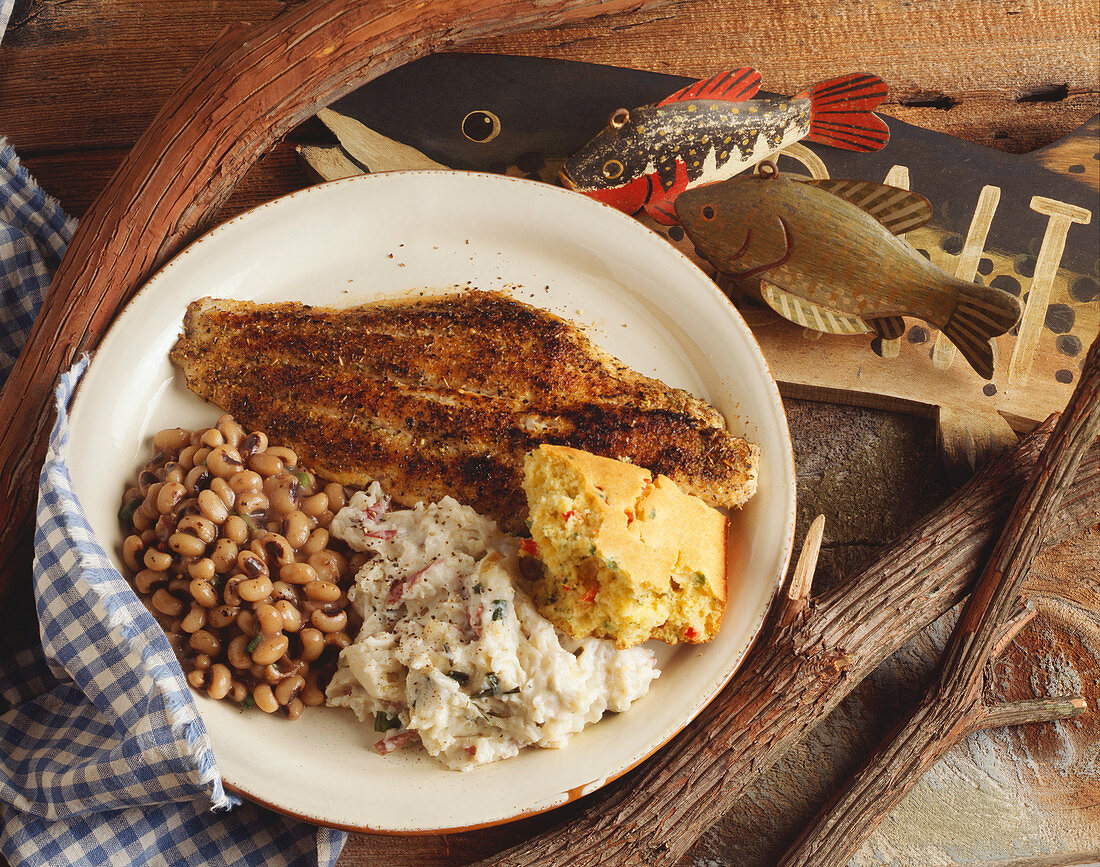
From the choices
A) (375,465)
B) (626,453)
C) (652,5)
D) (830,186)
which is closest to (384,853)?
(375,465)

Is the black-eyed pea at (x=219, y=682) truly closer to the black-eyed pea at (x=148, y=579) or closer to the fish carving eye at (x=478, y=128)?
the black-eyed pea at (x=148, y=579)

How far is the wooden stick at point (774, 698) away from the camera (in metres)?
3.07

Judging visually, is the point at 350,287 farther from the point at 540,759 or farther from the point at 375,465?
the point at 540,759

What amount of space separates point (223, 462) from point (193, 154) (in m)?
1.40

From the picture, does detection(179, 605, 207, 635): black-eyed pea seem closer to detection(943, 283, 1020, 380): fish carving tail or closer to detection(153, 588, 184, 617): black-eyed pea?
detection(153, 588, 184, 617): black-eyed pea

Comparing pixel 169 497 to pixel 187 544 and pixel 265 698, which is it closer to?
pixel 187 544

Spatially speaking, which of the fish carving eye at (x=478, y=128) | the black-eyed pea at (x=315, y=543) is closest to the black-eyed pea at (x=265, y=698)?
the black-eyed pea at (x=315, y=543)

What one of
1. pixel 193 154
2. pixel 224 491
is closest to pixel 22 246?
pixel 193 154

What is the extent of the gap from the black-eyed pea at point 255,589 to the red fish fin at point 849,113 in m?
3.30

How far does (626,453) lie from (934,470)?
5.54ft

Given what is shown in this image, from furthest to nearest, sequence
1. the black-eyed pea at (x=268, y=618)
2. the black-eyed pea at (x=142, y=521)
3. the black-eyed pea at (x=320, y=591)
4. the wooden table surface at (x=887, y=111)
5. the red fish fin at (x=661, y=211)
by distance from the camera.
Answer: the red fish fin at (x=661, y=211) → the wooden table surface at (x=887, y=111) → the black-eyed pea at (x=142, y=521) → the black-eyed pea at (x=320, y=591) → the black-eyed pea at (x=268, y=618)

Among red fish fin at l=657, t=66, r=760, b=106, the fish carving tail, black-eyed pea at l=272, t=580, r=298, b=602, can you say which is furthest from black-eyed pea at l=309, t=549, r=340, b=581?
the fish carving tail

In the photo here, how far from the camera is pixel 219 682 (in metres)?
2.96

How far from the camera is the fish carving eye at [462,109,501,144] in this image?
394 cm
